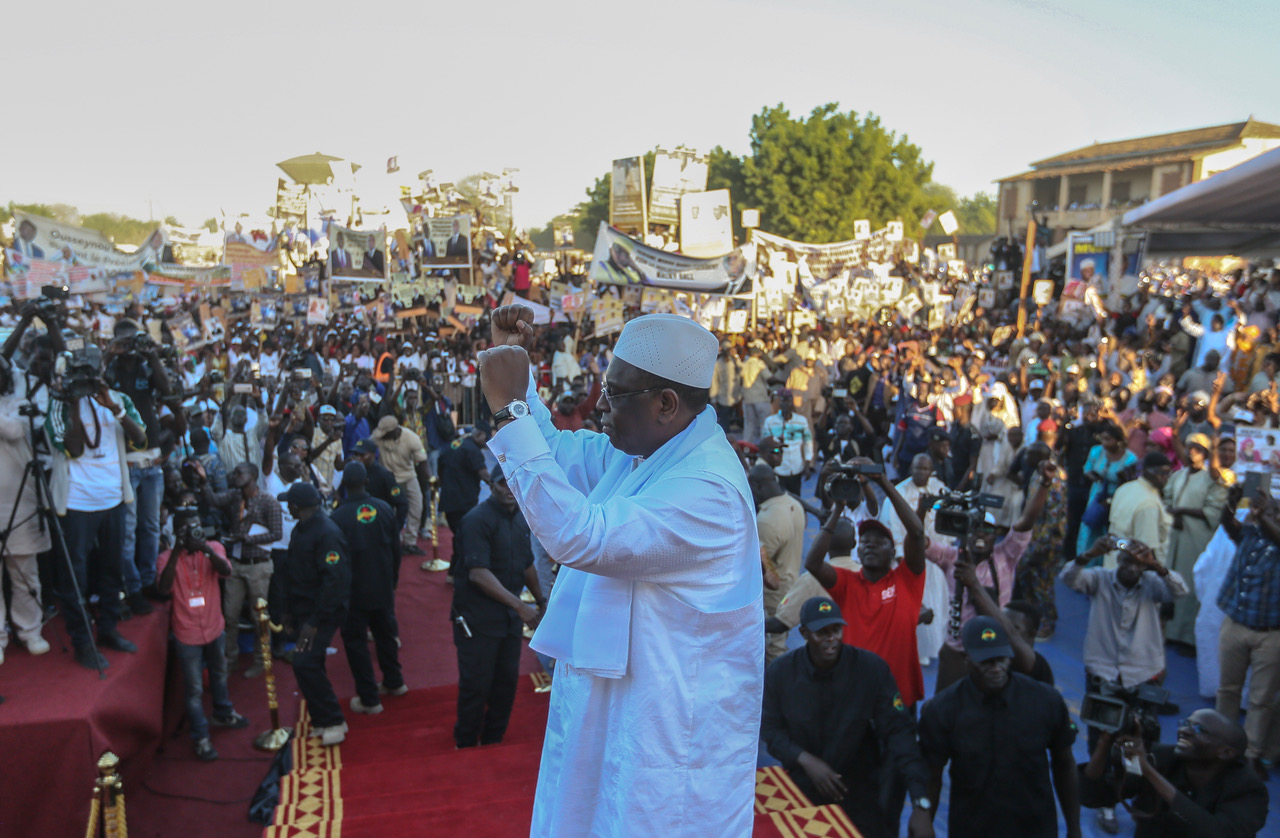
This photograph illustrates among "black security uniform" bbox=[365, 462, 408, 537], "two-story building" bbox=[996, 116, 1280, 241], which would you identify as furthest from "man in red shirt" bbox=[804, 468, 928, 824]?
"two-story building" bbox=[996, 116, 1280, 241]

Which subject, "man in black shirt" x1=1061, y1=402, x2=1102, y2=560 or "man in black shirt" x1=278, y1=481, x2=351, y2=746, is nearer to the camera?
"man in black shirt" x1=278, y1=481, x2=351, y2=746

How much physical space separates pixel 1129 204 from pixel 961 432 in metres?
34.0

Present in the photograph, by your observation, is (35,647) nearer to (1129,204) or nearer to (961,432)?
(961,432)

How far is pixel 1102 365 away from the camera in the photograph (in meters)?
12.5

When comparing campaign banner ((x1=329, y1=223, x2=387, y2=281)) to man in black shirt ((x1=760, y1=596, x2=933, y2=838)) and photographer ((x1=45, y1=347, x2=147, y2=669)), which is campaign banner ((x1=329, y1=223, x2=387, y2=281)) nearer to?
photographer ((x1=45, y1=347, x2=147, y2=669))

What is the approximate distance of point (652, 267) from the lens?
15.7 meters

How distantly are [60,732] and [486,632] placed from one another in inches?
85.1

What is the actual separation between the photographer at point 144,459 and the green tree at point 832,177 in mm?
35148

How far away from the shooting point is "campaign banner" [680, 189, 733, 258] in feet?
60.2

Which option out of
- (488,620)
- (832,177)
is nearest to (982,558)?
(488,620)

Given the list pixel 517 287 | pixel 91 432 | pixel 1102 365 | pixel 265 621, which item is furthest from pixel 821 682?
pixel 517 287

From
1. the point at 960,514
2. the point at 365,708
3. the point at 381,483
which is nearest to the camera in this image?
the point at 960,514

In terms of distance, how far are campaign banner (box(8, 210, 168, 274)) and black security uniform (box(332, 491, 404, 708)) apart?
915cm

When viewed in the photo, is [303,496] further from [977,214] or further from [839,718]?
[977,214]
